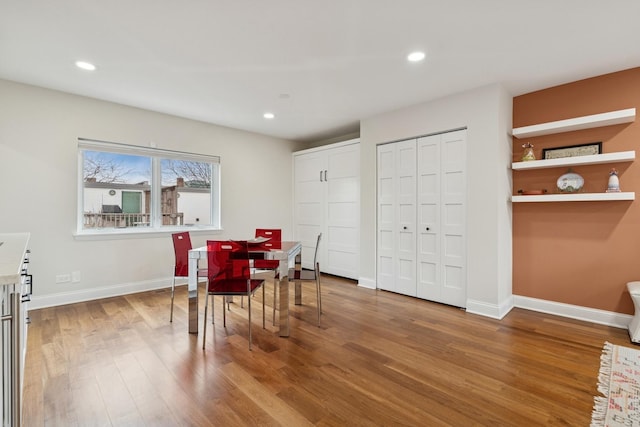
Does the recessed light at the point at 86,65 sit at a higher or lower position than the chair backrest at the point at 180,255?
higher

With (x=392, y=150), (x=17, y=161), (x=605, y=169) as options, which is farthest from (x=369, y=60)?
(x=17, y=161)

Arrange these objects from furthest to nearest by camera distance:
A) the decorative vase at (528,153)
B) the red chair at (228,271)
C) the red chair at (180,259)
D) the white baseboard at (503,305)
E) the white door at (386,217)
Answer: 1. the white door at (386,217)
2. the decorative vase at (528,153)
3. the red chair at (180,259)
4. the white baseboard at (503,305)
5. the red chair at (228,271)

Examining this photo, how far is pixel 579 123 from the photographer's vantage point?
9.73ft

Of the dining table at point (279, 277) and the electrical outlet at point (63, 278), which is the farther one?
the electrical outlet at point (63, 278)

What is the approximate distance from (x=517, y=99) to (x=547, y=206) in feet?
4.26

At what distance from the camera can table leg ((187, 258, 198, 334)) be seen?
109 inches

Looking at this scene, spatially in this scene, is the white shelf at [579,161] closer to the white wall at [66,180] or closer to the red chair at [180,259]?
the red chair at [180,259]

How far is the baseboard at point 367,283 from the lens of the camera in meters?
4.34

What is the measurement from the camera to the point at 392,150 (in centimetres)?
412

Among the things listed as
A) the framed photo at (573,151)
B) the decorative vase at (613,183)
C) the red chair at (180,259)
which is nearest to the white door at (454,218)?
the framed photo at (573,151)

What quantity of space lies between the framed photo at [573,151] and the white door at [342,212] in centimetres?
236

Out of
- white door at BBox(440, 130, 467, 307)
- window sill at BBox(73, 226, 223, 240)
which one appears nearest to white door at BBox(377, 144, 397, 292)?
white door at BBox(440, 130, 467, 307)

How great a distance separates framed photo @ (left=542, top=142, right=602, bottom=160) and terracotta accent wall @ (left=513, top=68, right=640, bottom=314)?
0.04 m

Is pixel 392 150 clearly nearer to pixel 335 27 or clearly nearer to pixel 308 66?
pixel 308 66
